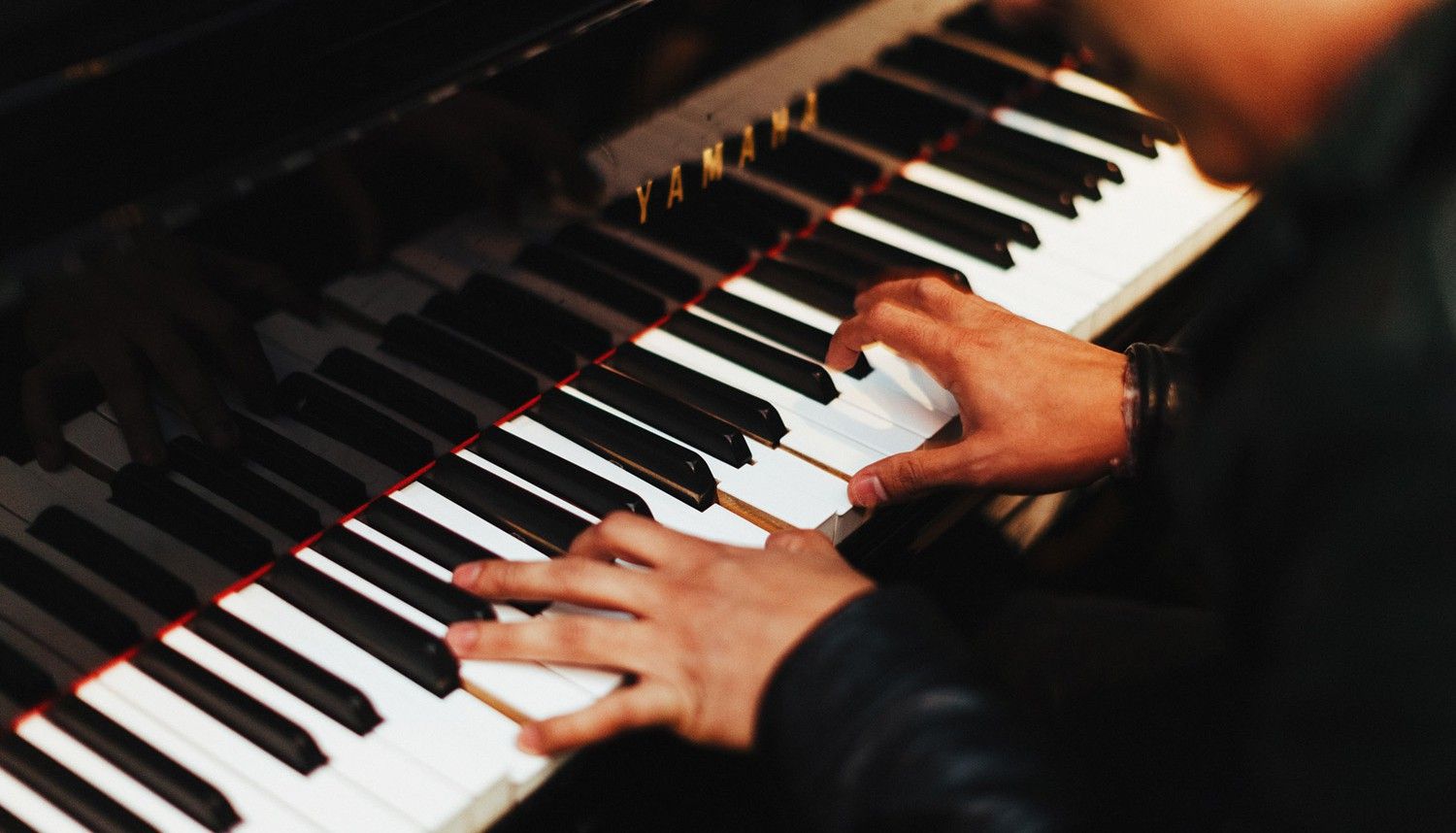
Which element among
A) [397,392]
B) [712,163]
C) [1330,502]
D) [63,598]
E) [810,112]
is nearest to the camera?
[1330,502]

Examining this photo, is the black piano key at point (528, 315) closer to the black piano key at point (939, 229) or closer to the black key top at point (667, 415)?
the black key top at point (667, 415)

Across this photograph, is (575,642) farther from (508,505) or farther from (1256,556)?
(1256,556)

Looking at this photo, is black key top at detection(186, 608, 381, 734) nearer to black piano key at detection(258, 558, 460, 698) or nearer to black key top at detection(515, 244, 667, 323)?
black piano key at detection(258, 558, 460, 698)

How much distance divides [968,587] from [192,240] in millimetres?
1398

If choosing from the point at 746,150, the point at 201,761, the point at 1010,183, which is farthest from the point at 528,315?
the point at 1010,183

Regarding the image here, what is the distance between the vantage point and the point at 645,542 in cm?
119

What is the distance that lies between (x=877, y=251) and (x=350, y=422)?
73cm

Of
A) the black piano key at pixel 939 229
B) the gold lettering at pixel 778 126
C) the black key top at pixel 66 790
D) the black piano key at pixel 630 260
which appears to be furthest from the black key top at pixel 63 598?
the black piano key at pixel 939 229

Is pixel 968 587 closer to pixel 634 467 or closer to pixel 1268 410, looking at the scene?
pixel 634 467

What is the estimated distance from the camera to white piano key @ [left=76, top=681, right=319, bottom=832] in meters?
1.04

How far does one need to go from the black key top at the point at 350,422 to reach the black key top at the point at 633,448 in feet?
0.50

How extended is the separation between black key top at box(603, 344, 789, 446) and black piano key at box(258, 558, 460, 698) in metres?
0.42

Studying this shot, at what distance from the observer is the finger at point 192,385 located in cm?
112

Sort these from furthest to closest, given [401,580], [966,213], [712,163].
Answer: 1. [966,213]
2. [712,163]
3. [401,580]
